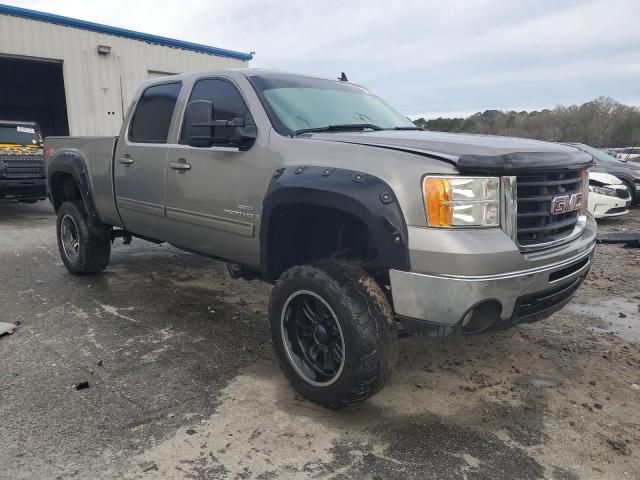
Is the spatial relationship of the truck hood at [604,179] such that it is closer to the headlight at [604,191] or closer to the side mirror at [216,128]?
the headlight at [604,191]

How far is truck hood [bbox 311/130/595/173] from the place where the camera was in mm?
2523

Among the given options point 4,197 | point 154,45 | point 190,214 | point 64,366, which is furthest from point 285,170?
point 154,45

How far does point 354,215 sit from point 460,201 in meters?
0.55

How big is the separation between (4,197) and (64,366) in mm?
9752

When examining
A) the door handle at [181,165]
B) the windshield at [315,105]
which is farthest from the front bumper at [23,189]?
the windshield at [315,105]

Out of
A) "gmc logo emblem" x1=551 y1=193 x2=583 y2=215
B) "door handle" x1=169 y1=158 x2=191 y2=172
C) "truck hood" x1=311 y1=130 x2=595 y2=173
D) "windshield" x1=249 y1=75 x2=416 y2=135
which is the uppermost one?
"windshield" x1=249 y1=75 x2=416 y2=135

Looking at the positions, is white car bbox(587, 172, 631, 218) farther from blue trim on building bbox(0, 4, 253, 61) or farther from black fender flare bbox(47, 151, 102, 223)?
blue trim on building bbox(0, 4, 253, 61)

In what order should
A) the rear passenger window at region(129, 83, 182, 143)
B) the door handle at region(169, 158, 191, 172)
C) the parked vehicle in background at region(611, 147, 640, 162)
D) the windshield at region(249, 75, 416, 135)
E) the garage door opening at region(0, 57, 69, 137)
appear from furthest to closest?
the garage door opening at region(0, 57, 69, 137) < the parked vehicle in background at region(611, 147, 640, 162) < the rear passenger window at region(129, 83, 182, 143) < the door handle at region(169, 158, 191, 172) < the windshield at region(249, 75, 416, 135)

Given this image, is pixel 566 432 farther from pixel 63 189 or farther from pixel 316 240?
pixel 63 189

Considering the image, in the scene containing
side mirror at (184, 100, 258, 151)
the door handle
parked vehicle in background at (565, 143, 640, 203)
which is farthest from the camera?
parked vehicle in background at (565, 143, 640, 203)

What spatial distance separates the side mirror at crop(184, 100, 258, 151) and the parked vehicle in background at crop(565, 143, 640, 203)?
964 centimetres

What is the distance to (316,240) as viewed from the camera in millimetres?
3451

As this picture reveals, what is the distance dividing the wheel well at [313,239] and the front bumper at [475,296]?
0.50 metres

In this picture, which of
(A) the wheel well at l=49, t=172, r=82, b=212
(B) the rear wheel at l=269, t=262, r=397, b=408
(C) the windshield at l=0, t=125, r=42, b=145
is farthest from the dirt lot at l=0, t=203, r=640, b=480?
(C) the windshield at l=0, t=125, r=42, b=145
